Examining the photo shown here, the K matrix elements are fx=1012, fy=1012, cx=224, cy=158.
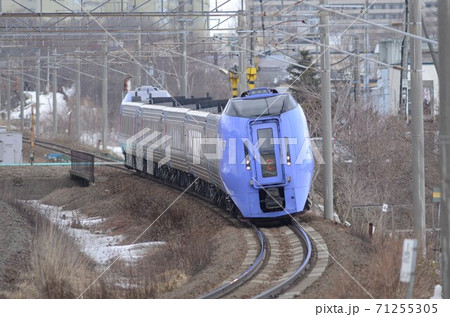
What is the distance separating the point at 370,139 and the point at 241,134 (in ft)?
55.9

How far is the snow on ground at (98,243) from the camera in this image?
21.7 metres

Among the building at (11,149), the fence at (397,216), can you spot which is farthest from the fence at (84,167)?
the fence at (397,216)

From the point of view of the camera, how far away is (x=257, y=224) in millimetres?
22812

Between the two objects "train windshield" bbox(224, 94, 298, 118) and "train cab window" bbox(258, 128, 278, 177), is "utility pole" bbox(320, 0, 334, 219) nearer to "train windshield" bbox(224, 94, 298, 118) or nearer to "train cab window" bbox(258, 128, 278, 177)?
"train windshield" bbox(224, 94, 298, 118)

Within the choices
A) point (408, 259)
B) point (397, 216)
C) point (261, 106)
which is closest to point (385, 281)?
point (408, 259)

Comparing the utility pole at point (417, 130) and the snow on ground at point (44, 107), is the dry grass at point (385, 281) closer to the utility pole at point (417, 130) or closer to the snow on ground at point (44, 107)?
the utility pole at point (417, 130)

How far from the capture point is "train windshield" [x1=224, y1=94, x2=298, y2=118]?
21.9 m

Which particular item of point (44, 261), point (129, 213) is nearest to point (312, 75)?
point (129, 213)

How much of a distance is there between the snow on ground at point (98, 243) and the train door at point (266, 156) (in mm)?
3161

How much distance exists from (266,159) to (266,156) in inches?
2.6

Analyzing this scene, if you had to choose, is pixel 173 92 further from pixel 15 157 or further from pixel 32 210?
pixel 32 210

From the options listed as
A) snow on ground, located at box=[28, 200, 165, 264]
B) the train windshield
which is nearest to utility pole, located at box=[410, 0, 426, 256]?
the train windshield

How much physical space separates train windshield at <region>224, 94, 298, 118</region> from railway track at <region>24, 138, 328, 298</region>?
2505 mm

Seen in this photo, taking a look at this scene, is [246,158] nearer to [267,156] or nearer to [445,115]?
[267,156]
